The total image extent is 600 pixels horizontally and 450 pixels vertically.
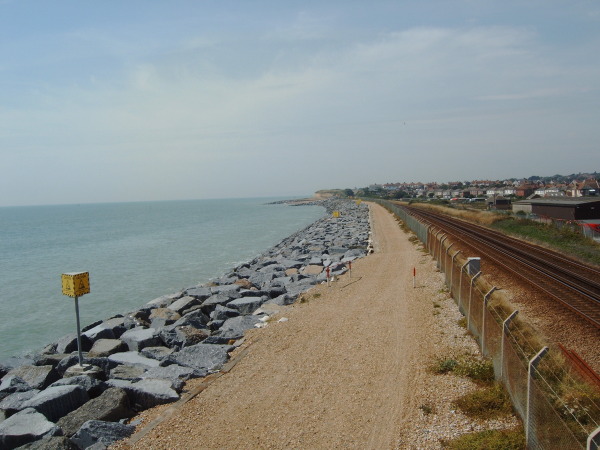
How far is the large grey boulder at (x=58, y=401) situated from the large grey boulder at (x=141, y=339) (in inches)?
156

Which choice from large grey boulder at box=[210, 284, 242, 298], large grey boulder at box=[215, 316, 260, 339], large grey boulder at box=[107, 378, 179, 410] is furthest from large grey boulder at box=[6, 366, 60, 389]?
large grey boulder at box=[210, 284, 242, 298]

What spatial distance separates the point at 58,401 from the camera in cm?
905

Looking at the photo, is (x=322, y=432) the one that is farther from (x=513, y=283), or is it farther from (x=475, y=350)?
(x=513, y=283)

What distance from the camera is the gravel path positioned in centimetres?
736

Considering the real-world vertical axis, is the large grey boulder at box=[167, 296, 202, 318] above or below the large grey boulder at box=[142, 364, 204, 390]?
below

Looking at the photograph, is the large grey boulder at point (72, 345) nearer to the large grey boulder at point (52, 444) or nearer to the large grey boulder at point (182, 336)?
the large grey boulder at point (182, 336)

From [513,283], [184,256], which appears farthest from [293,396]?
[184,256]

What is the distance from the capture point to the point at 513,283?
1739 cm

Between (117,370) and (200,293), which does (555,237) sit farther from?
(117,370)

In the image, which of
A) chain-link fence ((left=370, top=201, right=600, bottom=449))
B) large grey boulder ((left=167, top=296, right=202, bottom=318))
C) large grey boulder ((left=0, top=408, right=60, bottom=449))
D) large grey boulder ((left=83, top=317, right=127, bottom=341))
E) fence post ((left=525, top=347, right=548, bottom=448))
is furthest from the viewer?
large grey boulder ((left=167, top=296, right=202, bottom=318))

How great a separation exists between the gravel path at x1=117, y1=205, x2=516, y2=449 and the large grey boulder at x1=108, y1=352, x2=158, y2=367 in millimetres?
2098

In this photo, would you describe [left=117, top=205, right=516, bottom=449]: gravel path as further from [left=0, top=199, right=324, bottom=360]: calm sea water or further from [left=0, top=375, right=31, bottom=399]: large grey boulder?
[left=0, top=199, right=324, bottom=360]: calm sea water

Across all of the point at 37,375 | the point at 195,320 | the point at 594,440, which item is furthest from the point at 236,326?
the point at 594,440

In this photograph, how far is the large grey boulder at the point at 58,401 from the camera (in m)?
8.88
